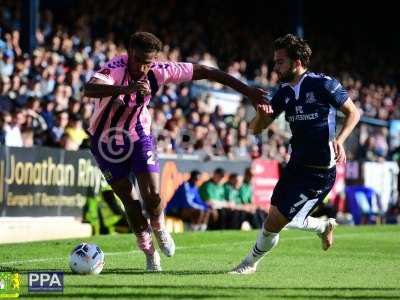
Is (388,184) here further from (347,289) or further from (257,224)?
(347,289)

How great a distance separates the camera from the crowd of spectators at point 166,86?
61.9 feet

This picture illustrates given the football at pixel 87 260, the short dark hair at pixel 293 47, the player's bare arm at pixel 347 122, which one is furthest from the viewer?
the football at pixel 87 260

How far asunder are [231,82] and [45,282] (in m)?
2.74

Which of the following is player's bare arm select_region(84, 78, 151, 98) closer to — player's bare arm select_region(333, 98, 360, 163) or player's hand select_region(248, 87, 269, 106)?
player's hand select_region(248, 87, 269, 106)

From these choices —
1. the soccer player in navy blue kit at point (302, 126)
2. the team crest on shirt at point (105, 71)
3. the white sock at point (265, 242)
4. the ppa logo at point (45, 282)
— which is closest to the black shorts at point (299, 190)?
the soccer player in navy blue kit at point (302, 126)

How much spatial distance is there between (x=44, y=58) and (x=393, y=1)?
2745 cm

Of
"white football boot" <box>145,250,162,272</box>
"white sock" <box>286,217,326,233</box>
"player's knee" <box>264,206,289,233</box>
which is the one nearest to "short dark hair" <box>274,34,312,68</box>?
"player's knee" <box>264,206,289,233</box>

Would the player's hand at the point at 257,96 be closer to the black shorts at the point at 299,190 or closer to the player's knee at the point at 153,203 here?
the black shorts at the point at 299,190

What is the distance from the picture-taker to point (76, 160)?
18328mm

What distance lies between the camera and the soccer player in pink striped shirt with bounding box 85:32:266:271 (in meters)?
9.92

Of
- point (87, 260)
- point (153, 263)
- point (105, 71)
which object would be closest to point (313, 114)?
point (105, 71)

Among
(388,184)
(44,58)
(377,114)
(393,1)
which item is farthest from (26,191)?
(393,1)

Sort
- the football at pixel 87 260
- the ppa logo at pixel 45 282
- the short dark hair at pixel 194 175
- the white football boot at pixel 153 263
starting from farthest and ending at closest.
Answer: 1. the short dark hair at pixel 194 175
2. the white football boot at pixel 153 263
3. the football at pixel 87 260
4. the ppa logo at pixel 45 282

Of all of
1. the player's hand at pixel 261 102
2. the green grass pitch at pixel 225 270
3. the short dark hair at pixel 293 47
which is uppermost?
the short dark hair at pixel 293 47
